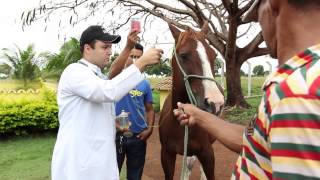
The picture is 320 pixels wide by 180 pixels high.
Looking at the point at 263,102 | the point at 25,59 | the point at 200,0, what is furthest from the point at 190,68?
the point at 25,59

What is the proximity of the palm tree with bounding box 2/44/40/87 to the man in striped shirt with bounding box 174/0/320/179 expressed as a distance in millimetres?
19363

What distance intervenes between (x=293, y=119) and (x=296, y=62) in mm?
173

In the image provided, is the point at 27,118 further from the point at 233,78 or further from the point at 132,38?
the point at 132,38

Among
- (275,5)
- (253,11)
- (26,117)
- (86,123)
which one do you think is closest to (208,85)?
(86,123)

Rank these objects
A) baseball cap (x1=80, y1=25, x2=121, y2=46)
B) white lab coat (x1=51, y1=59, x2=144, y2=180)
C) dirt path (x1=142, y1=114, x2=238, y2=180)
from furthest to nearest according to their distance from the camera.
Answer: dirt path (x1=142, y1=114, x2=238, y2=180)
baseball cap (x1=80, y1=25, x2=121, y2=46)
white lab coat (x1=51, y1=59, x2=144, y2=180)

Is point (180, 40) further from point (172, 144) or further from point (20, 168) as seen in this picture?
point (20, 168)

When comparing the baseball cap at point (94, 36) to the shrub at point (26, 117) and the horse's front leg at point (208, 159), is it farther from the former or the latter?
the shrub at point (26, 117)

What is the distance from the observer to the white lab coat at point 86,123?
8.85 ft

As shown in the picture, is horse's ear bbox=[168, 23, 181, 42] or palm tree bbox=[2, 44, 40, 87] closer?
horse's ear bbox=[168, 23, 181, 42]

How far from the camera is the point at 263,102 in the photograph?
1.03 meters

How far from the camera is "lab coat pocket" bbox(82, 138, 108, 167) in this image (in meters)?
2.76

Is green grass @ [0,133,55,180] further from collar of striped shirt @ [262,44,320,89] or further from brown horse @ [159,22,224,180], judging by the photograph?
collar of striped shirt @ [262,44,320,89]

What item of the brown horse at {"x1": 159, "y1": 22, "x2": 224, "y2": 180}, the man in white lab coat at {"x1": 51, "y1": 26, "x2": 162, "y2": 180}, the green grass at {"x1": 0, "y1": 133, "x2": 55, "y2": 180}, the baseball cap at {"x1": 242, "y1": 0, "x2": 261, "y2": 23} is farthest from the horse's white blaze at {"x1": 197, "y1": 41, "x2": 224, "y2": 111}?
the green grass at {"x1": 0, "y1": 133, "x2": 55, "y2": 180}

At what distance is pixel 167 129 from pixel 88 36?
1542mm
